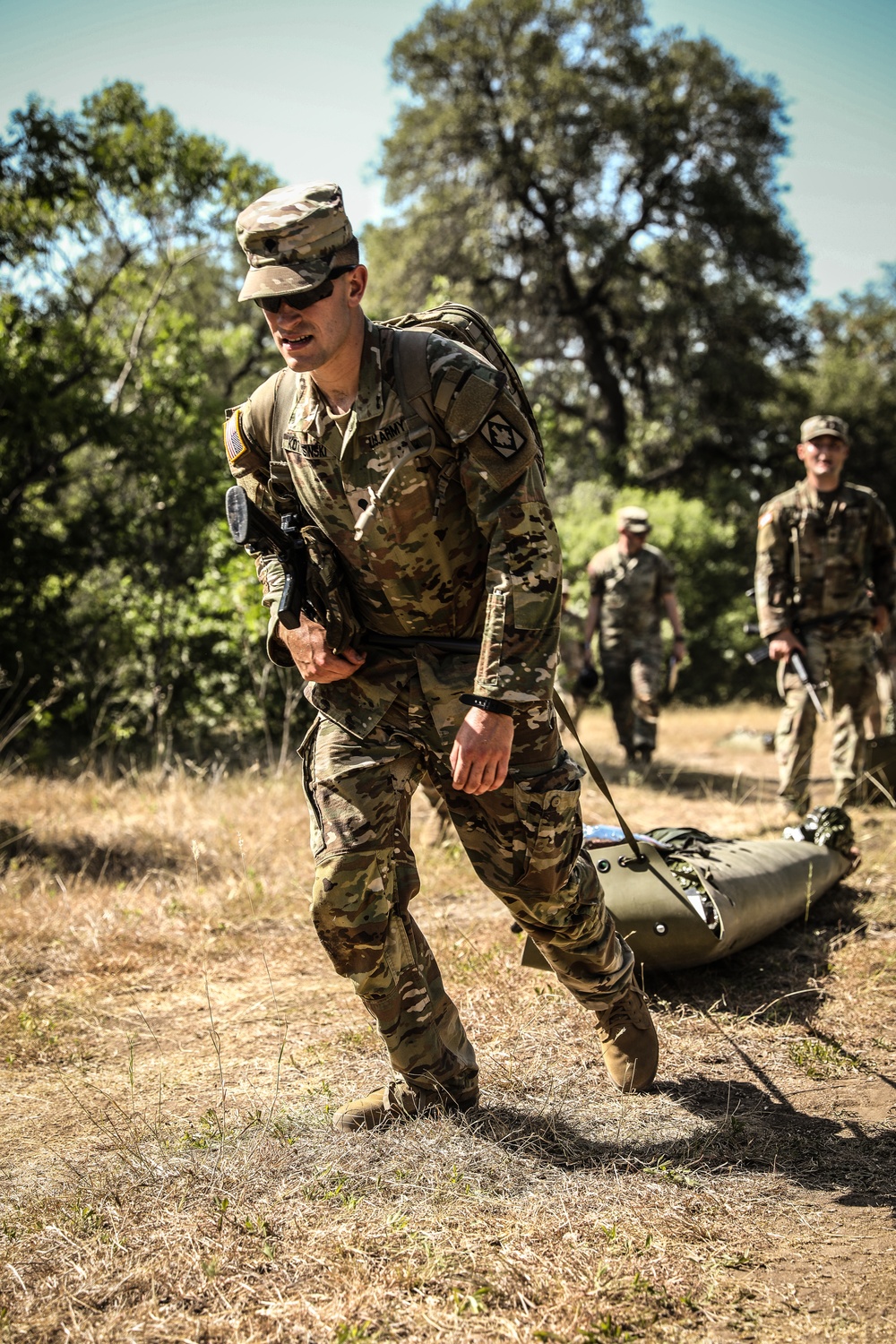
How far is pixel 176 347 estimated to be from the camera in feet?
32.3

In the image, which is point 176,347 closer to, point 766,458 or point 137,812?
point 137,812

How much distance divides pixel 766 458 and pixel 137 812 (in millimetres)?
17839

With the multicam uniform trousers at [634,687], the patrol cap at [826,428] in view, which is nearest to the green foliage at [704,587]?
the multicam uniform trousers at [634,687]

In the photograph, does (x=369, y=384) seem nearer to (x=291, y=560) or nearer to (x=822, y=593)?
(x=291, y=560)

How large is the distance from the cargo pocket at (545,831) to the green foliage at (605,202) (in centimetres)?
1833

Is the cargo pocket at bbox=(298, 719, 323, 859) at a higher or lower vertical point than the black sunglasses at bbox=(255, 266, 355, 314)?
lower

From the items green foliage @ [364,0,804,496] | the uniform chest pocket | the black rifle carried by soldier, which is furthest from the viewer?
green foliage @ [364,0,804,496]

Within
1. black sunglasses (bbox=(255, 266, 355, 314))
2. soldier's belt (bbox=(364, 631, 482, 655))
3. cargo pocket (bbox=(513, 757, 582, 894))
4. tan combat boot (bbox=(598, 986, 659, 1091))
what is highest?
black sunglasses (bbox=(255, 266, 355, 314))

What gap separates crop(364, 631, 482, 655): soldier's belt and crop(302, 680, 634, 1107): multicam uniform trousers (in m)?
0.12

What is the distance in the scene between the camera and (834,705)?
6566 mm

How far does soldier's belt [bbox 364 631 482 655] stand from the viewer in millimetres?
2787

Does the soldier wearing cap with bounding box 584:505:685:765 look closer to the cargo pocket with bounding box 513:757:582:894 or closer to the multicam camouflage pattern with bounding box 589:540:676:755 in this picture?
the multicam camouflage pattern with bounding box 589:540:676:755

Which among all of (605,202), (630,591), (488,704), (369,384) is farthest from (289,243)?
(605,202)

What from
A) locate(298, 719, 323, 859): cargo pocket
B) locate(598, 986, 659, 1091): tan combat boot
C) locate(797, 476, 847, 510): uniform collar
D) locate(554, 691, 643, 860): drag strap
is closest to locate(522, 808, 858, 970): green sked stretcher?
locate(554, 691, 643, 860): drag strap
